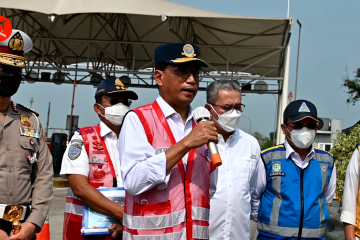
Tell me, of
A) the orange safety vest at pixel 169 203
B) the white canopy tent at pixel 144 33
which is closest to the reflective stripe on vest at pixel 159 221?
the orange safety vest at pixel 169 203

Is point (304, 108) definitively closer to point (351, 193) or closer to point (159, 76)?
point (351, 193)

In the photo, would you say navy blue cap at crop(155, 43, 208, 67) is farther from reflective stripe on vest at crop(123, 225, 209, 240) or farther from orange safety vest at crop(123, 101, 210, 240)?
reflective stripe on vest at crop(123, 225, 209, 240)

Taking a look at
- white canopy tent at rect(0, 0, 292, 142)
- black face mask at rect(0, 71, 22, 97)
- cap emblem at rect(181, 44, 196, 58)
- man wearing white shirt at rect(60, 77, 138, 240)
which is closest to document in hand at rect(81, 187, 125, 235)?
man wearing white shirt at rect(60, 77, 138, 240)

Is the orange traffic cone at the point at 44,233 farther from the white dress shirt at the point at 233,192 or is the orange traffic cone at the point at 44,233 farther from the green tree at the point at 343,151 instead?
the green tree at the point at 343,151

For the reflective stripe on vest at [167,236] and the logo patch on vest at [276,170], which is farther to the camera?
the logo patch on vest at [276,170]

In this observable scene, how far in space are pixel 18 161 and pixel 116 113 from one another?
1.38 metres

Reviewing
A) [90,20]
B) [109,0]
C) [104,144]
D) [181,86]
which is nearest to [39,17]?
[90,20]

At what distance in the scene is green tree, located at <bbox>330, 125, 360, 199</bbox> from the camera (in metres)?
8.09

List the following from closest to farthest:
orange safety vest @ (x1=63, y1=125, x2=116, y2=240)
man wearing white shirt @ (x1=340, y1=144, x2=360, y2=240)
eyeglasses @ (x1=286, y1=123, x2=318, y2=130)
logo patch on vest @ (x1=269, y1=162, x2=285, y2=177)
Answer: man wearing white shirt @ (x1=340, y1=144, x2=360, y2=240), orange safety vest @ (x1=63, y1=125, x2=116, y2=240), logo patch on vest @ (x1=269, y1=162, x2=285, y2=177), eyeglasses @ (x1=286, y1=123, x2=318, y2=130)

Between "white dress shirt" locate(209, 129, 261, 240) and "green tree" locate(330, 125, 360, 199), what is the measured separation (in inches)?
180

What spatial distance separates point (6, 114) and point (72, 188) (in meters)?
0.91

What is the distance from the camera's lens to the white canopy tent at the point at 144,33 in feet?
42.5

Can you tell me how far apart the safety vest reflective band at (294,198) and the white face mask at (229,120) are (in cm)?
51

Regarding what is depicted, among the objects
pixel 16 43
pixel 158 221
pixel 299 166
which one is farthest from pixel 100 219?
pixel 299 166
